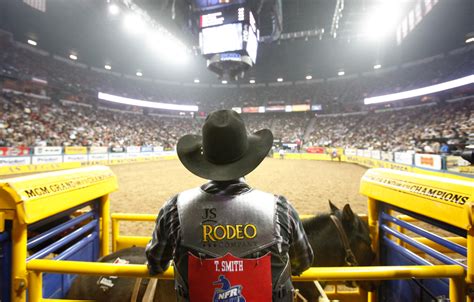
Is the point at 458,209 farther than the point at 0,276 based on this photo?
No

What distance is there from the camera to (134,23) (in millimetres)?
21422

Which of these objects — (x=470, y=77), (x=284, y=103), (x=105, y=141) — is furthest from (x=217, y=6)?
(x=284, y=103)

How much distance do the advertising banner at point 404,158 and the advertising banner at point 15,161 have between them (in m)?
24.4

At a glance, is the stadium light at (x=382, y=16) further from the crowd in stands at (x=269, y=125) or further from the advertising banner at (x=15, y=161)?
the advertising banner at (x=15, y=161)

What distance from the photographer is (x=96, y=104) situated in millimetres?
34312

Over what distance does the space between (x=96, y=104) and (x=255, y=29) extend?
28829 mm

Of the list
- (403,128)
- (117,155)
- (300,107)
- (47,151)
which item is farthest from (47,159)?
(300,107)

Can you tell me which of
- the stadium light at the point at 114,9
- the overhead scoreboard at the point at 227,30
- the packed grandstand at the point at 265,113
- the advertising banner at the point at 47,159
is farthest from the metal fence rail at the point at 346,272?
the stadium light at the point at 114,9

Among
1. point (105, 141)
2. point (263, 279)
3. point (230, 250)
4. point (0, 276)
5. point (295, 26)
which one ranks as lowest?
point (0, 276)

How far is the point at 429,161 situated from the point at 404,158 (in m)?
2.55

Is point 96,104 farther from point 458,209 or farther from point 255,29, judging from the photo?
point 458,209

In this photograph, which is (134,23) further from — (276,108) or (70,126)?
(276,108)

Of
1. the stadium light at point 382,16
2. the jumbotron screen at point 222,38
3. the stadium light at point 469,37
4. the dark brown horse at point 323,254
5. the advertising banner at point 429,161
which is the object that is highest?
the stadium light at point 469,37

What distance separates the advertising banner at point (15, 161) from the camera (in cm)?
1398
